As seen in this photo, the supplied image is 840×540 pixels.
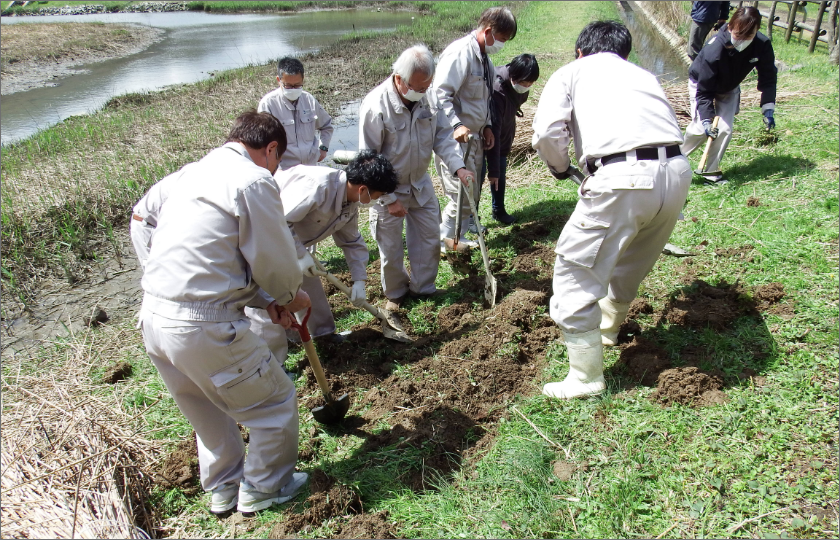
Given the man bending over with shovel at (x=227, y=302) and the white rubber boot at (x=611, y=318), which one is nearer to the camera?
the man bending over with shovel at (x=227, y=302)

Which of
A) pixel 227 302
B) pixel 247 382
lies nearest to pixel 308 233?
pixel 227 302

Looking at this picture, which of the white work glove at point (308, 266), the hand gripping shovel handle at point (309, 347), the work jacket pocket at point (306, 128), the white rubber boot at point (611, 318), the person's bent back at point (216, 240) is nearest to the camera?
the person's bent back at point (216, 240)

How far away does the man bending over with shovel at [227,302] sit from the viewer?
2381mm

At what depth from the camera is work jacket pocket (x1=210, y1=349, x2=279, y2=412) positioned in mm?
2469

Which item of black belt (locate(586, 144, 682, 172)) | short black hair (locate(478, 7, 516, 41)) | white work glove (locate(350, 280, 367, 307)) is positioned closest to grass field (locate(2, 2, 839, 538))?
white work glove (locate(350, 280, 367, 307))

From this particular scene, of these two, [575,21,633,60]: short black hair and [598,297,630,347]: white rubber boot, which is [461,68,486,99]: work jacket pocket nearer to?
[575,21,633,60]: short black hair

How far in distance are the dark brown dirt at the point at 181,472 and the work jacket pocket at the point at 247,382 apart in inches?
29.7

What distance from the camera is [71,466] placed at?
9.28 feet

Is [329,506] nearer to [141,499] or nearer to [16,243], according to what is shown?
[141,499]

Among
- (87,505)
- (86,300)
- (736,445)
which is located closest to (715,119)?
(736,445)

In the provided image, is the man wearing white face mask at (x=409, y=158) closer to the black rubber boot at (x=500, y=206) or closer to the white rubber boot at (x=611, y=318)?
the black rubber boot at (x=500, y=206)

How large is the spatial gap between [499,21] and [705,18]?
5034 mm

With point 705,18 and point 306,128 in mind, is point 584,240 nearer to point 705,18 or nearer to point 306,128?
point 306,128

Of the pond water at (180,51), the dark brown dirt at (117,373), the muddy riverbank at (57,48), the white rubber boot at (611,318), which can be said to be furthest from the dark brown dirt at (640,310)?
the muddy riverbank at (57,48)
